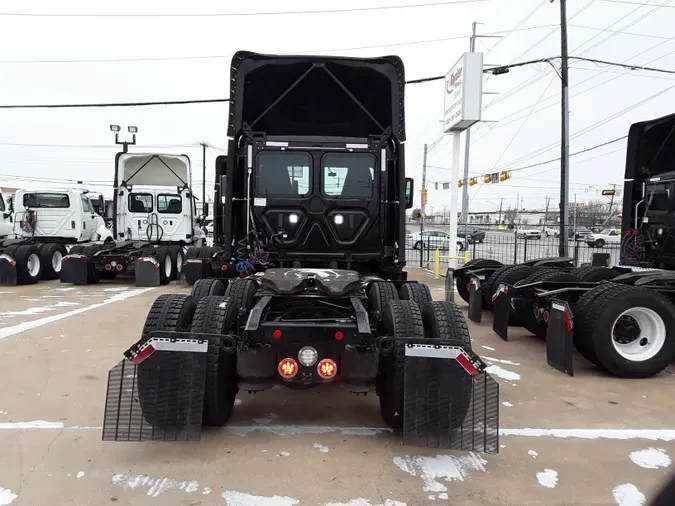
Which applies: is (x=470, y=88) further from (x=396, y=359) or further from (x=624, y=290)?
(x=396, y=359)

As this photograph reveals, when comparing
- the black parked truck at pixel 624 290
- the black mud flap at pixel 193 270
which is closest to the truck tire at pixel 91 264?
the black mud flap at pixel 193 270

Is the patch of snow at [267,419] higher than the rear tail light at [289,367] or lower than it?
lower

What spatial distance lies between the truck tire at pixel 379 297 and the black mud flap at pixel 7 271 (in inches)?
466

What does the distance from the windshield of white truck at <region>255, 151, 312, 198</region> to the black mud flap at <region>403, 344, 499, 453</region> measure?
10.5ft

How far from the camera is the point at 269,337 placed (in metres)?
3.61

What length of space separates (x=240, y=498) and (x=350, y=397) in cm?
195

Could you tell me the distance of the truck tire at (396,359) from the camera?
3.62m

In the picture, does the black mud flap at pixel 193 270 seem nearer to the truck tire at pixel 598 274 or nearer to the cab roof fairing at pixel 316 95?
the cab roof fairing at pixel 316 95

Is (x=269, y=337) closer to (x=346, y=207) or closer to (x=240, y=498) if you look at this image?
(x=240, y=498)

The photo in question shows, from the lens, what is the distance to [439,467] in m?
A: 3.45

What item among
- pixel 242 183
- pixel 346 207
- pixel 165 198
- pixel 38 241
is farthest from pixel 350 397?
pixel 38 241

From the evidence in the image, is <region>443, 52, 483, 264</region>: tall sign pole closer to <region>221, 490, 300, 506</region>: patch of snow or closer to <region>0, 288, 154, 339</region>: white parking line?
<region>0, 288, 154, 339</region>: white parking line

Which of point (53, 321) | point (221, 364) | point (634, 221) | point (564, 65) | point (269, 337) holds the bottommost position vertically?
point (53, 321)

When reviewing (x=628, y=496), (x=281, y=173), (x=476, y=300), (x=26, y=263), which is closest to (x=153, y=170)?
(x=26, y=263)
